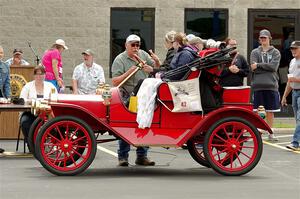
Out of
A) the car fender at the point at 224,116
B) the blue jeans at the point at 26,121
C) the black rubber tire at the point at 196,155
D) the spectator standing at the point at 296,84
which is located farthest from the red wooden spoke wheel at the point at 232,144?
the spectator standing at the point at 296,84

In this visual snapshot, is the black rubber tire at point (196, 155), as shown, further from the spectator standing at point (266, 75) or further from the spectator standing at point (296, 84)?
the spectator standing at point (266, 75)

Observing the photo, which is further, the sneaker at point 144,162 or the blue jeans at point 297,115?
the blue jeans at point 297,115

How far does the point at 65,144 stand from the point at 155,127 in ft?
3.78

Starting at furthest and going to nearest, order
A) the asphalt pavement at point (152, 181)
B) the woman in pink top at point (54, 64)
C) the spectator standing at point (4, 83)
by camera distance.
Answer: the woman in pink top at point (54, 64), the spectator standing at point (4, 83), the asphalt pavement at point (152, 181)

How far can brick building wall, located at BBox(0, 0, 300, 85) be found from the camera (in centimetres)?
2175

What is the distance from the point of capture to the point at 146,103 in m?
11.6

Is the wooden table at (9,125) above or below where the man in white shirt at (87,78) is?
below

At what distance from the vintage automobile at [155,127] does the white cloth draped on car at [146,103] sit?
8 centimetres

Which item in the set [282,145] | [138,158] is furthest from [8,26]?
[138,158]

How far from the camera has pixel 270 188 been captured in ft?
34.8

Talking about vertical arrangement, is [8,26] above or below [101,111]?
above

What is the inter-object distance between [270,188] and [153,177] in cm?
166

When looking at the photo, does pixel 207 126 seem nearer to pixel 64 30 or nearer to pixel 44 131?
pixel 44 131

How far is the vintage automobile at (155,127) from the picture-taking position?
37.5ft
